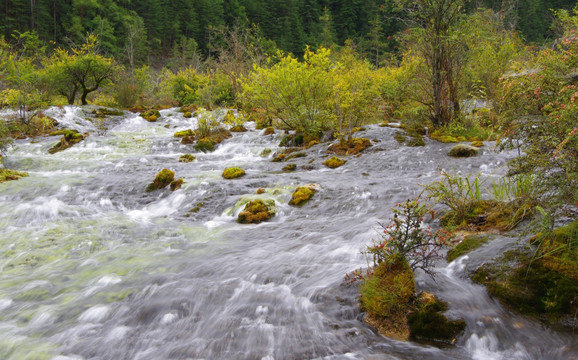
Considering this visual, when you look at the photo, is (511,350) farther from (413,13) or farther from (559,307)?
(413,13)

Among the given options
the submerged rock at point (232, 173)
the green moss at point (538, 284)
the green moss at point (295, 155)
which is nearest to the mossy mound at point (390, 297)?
the green moss at point (538, 284)

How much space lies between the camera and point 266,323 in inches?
145

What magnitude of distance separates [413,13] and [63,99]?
2102 cm

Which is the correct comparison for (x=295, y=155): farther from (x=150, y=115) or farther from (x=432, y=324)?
(x=150, y=115)

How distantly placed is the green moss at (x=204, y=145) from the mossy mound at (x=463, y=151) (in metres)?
8.94

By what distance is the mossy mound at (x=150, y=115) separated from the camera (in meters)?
20.6

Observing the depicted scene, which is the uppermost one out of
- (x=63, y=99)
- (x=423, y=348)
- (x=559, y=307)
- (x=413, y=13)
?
(x=413, y=13)

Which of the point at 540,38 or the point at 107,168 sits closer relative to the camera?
the point at 107,168

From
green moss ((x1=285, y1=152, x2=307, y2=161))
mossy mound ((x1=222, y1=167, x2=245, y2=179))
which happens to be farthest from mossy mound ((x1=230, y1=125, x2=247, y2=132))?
mossy mound ((x1=222, y1=167, x2=245, y2=179))

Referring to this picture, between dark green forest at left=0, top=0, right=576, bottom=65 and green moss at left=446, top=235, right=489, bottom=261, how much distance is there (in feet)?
101

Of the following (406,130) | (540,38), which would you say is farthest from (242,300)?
(540,38)

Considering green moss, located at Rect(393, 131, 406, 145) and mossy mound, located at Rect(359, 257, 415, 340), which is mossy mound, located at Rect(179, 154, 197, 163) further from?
mossy mound, located at Rect(359, 257, 415, 340)

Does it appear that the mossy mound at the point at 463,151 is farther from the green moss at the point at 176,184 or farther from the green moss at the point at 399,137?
the green moss at the point at 176,184

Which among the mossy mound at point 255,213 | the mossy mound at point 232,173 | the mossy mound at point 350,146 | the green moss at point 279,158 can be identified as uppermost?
the mossy mound at point 350,146
